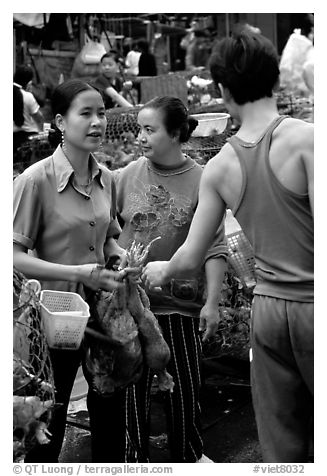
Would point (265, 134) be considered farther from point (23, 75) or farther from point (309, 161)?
point (23, 75)

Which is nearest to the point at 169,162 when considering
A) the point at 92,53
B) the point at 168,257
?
the point at 168,257

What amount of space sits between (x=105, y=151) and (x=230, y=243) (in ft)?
7.57

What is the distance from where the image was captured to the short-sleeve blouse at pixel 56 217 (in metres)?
2.97

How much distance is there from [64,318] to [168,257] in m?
0.86

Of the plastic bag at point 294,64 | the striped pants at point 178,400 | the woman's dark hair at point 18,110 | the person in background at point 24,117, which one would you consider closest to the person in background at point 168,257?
the striped pants at point 178,400

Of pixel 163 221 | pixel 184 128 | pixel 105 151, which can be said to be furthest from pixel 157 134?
pixel 105 151

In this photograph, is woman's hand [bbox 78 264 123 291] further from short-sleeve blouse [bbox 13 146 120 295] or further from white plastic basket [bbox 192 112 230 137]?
white plastic basket [bbox 192 112 230 137]

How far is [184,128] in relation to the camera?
361 cm

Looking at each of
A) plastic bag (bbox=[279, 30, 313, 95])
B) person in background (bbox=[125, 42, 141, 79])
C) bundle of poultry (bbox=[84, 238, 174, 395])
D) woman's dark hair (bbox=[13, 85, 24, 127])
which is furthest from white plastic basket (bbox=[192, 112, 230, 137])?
person in background (bbox=[125, 42, 141, 79])

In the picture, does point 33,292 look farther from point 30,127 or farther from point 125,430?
point 30,127

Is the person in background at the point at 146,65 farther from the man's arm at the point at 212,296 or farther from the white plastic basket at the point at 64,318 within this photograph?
the white plastic basket at the point at 64,318

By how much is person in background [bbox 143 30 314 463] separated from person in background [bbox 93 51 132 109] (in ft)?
19.8

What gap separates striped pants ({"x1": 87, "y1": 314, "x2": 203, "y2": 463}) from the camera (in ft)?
10.4
